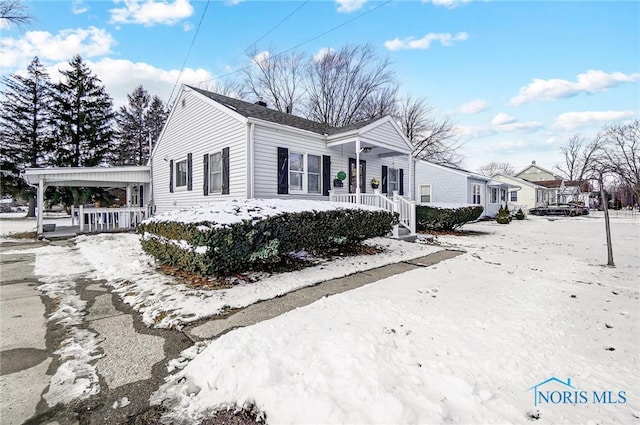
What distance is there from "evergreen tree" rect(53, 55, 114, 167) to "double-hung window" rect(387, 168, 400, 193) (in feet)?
80.4

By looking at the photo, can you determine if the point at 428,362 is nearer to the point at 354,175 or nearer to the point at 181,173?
the point at 354,175

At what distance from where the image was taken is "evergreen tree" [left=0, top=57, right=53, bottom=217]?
2184cm

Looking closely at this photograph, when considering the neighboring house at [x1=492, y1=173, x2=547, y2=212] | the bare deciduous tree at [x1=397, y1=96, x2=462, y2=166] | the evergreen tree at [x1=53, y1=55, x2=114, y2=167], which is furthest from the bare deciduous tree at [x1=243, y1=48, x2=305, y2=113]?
the neighboring house at [x1=492, y1=173, x2=547, y2=212]

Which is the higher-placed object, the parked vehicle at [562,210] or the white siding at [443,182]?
the white siding at [443,182]

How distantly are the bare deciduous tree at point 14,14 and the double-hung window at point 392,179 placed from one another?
50.4ft

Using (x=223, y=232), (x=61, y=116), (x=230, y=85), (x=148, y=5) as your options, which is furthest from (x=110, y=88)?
(x=223, y=232)

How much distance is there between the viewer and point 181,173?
11.6 meters

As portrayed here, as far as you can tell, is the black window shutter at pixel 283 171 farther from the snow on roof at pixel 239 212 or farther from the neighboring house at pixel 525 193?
the neighboring house at pixel 525 193

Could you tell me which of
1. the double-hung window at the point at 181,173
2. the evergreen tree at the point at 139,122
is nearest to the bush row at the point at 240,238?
the double-hung window at the point at 181,173

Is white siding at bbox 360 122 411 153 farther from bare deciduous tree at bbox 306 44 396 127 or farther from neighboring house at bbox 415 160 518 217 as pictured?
bare deciduous tree at bbox 306 44 396 127

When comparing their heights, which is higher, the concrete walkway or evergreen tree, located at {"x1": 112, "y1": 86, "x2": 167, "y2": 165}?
evergreen tree, located at {"x1": 112, "y1": 86, "x2": 167, "y2": 165}

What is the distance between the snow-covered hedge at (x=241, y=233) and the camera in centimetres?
445

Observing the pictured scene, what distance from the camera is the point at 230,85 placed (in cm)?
2534

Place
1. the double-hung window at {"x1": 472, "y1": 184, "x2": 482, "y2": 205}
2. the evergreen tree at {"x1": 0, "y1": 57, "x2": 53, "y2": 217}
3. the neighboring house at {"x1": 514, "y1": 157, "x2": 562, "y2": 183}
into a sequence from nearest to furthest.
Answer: the double-hung window at {"x1": 472, "y1": 184, "x2": 482, "y2": 205} < the evergreen tree at {"x1": 0, "y1": 57, "x2": 53, "y2": 217} < the neighboring house at {"x1": 514, "y1": 157, "x2": 562, "y2": 183}
